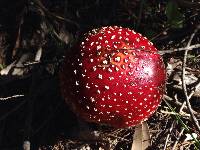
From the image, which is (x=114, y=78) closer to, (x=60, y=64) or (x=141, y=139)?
(x=141, y=139)

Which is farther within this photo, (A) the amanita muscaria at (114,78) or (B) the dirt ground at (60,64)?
(B) the dirt ground at (60,64)

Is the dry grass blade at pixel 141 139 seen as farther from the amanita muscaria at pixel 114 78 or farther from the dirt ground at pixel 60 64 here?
the amanita muscaria at pixel 114 78

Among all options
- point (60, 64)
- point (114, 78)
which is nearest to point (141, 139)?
point (114, 78)

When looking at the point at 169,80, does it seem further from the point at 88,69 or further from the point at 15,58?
the point at 15,58

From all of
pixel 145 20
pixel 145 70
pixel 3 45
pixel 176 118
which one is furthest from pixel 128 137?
pixel 3 45

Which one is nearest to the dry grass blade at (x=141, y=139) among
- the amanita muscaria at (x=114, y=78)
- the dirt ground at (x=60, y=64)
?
the dirt ground at (x=60, y=64)

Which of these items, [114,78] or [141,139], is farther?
[141,139]

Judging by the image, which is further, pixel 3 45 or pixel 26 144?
pixel 3 45
